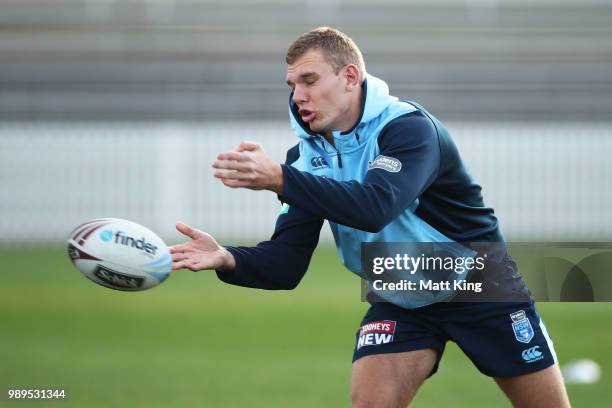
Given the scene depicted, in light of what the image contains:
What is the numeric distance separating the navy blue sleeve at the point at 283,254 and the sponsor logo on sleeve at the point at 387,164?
754mm

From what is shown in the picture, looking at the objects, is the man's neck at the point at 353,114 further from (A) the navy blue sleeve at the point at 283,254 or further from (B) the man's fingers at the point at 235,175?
(B) the man's fingers at the point at 235,175

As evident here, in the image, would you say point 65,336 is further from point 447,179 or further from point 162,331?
point 447,179

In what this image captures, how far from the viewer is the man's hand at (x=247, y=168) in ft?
12.4

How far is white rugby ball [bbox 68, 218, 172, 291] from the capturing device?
179 inches

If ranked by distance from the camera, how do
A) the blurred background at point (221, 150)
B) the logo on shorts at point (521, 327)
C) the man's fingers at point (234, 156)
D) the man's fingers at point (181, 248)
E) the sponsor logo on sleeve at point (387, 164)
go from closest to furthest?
the man's fingers at point (234, 156) < the sponsor logo on sleeve at point (387, 164) < the logo on shorts at point (521, 327) < the man's fingers at point (181, 248) < the blurred background at point (221, 150)

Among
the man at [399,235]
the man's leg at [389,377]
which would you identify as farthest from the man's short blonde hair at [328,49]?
the man's leg at [389,377]

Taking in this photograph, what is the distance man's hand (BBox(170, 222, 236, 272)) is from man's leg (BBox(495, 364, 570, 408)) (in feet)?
4.77

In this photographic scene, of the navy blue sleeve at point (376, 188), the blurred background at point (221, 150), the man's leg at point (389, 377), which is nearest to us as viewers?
the navy blue sleeve at point (376, 188)

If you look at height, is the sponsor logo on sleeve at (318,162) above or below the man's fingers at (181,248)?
above

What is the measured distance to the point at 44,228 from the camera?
17.9 meters

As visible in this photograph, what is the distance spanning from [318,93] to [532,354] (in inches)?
61.7

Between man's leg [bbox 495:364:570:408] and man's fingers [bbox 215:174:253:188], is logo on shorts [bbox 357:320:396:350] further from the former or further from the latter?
man's fingers [bbox 215:174:253:188]

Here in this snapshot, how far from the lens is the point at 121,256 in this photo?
15.0ft

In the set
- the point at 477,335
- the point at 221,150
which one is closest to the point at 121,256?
the point at 477,335
